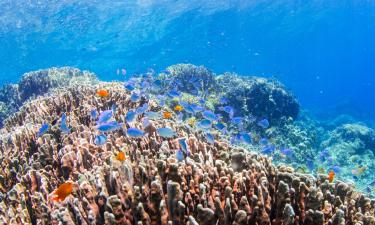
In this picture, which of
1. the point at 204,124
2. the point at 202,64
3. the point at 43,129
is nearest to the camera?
the point at 43,129

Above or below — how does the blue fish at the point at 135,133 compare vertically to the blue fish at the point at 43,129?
below

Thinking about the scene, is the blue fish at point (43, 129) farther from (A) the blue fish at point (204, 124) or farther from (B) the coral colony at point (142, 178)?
(A) the blue fish at point (204, 124)

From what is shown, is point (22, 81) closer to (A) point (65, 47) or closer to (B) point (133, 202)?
(B) point (133, 202)

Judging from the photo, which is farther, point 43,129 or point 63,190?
point 43,129

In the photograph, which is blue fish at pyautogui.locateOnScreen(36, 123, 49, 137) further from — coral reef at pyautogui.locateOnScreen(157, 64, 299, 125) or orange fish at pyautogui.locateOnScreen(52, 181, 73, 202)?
coral reef at pyautogui.locateOnScreen(157, 64, 299, 125)

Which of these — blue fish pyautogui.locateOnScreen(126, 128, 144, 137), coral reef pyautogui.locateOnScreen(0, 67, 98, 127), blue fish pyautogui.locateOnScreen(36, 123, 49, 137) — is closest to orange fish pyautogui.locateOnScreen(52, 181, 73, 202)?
blue fish pyautogui.locateOnScreen(126, 128, 144, 137)

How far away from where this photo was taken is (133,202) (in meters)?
2.78

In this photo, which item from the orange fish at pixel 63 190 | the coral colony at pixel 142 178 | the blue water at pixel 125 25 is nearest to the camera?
the coral colony at pixel 142 178

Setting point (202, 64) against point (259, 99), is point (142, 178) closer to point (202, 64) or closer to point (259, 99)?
point (259, 99)

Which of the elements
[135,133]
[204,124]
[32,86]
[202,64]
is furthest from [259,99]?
[202,64]

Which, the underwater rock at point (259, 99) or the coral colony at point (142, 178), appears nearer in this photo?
the coral colony at point (142, 178)

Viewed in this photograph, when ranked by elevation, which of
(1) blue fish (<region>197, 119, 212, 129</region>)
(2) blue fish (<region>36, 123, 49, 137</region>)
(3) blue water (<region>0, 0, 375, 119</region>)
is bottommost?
(2) blue fish (<region>36, 123, 49, 137</region>)

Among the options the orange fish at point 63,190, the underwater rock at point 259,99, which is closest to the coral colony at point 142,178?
the orange fish at point 63,190

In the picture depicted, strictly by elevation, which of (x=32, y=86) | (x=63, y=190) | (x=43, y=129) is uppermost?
(x=32, y=86)
